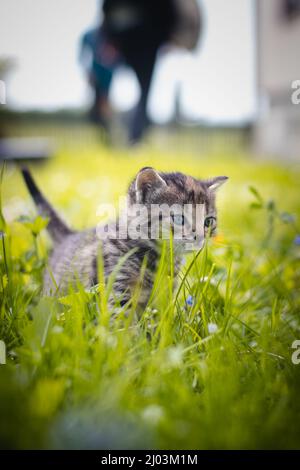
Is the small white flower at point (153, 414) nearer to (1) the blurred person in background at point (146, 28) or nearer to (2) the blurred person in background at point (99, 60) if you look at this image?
(1) the blurred person in background at point (146, 28)

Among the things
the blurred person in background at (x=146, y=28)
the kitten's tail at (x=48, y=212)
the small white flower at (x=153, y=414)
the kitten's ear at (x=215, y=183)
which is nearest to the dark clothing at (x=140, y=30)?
the blurred person in background at (x=146, y=28)

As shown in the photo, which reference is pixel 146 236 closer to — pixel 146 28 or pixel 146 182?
pixel 146 182

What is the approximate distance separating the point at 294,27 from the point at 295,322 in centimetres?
324

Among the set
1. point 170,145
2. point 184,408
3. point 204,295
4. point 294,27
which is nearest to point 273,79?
Answer: point 294,27

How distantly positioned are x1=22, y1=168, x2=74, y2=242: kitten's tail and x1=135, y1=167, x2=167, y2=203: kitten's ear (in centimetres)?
51

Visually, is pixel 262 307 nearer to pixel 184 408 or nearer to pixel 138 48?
pixel 184 408

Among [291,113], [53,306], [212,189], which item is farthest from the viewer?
[291,113]

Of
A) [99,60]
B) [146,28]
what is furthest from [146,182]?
[99,60]

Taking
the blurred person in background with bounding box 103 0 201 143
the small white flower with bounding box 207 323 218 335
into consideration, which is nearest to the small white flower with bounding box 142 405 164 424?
the small white flower with bounding box 207 323 218 335

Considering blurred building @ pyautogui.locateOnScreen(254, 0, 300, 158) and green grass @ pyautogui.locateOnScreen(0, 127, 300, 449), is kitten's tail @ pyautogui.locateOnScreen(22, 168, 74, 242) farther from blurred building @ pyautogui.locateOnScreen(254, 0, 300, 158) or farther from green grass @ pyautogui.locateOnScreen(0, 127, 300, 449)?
blurred building @ pyautogui.locateOnScreen(254, 0, 300, 158)

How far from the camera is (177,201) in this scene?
130cm

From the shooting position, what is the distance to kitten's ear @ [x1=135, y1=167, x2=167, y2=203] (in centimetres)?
122

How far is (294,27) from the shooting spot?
3.81 metres

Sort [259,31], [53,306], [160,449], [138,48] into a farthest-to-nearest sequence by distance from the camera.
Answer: [259,31], [138,48], [53,306], [160,449]
